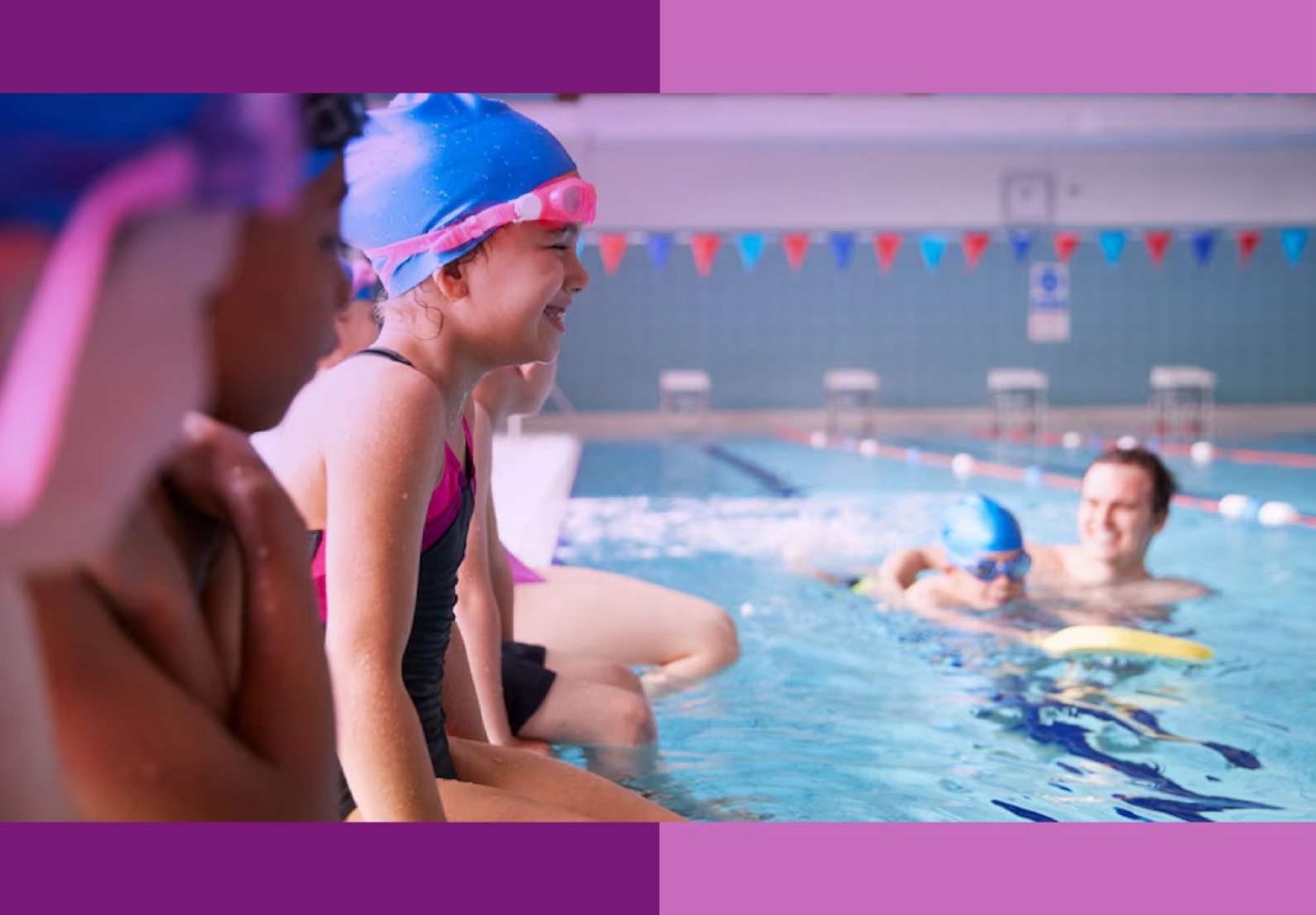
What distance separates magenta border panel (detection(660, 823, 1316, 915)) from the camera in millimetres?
888

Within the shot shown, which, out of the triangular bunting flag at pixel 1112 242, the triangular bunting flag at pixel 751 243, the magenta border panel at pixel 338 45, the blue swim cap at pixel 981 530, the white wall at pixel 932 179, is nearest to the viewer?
the magenta border panel at pixel 338 45

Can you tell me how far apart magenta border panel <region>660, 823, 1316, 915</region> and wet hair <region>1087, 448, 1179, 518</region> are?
149 inches

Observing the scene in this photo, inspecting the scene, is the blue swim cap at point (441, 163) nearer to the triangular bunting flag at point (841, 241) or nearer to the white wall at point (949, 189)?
the white wall at point (949, 189)

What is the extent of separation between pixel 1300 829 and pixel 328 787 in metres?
0.62

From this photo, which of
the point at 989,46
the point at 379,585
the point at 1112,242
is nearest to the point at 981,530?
the point at 989,46

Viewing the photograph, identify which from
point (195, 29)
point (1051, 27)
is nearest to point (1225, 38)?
point (1051, 27)

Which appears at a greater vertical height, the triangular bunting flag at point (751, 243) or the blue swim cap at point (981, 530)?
the triangular bunting flag at point (751, 243)

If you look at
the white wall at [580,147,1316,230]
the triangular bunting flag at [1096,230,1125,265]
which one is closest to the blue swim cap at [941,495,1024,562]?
the white wall at [580,147,1316,230]

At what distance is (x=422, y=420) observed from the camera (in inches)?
49.3

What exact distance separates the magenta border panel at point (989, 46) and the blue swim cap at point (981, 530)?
10.2 ft

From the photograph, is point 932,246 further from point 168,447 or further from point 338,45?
point 168,447

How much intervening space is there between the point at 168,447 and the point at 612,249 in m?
13.3

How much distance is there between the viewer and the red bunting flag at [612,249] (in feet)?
41.0

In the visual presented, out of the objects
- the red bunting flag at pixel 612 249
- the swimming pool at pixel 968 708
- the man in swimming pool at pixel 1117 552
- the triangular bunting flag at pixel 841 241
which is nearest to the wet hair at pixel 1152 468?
the man in swimming pool at pixel 1117 552
